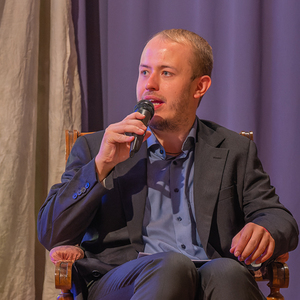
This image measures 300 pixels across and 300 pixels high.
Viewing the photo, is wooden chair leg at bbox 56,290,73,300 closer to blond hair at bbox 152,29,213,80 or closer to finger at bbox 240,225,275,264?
finger at bbox 240,225,275,264

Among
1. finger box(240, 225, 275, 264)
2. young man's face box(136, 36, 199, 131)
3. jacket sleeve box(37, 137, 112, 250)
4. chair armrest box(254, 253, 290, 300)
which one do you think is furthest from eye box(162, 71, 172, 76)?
chair armrest box(254, 253, 290, 300)

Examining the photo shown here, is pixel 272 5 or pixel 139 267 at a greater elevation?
pixel 272 5

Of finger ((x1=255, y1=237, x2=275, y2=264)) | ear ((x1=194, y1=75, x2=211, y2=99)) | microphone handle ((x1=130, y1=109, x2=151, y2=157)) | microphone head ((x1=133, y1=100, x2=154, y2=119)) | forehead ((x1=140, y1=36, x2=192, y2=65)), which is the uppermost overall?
forehead ((x1=140, y1=36, x2=192, y2=65))

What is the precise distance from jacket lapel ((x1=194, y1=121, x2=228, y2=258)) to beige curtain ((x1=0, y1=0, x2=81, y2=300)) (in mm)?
856

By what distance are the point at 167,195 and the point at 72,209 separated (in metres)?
0.36

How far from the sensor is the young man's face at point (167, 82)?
5.19ft

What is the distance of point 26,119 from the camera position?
212cm

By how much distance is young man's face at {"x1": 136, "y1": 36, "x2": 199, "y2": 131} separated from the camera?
5.19 ft

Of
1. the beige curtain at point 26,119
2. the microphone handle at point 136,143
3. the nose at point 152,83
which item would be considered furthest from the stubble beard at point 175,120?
the beige curtain at point 26,119

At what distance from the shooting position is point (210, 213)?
148 centimetres

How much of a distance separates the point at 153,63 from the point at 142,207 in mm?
551

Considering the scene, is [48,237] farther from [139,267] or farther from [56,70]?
[56,70]

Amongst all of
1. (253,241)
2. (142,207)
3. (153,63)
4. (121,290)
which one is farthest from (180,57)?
(121,290)

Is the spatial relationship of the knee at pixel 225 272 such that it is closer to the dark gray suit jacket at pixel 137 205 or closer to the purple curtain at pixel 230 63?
the dark gray suit jacket at pixel 137 205
